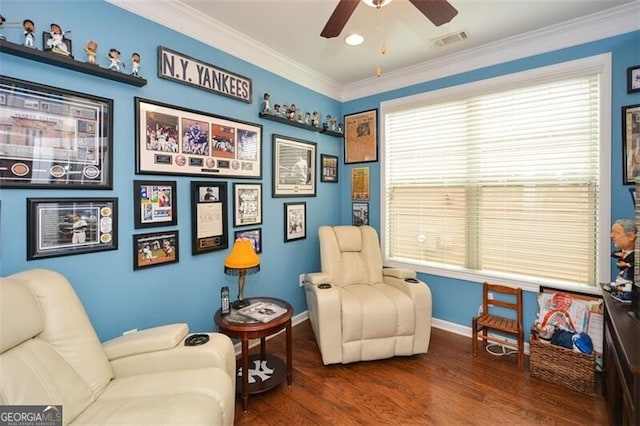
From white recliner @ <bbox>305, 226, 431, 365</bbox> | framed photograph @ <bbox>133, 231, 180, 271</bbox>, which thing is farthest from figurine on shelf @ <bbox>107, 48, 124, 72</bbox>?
white recliner @ <bbox>305, 226, 431, 365</bbox>

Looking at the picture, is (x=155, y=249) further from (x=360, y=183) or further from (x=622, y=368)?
(x=622, y=368)

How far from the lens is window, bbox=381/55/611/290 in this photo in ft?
7.69

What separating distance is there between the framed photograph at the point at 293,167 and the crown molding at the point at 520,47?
1083mm

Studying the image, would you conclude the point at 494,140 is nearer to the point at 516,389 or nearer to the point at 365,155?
the point at 365,155

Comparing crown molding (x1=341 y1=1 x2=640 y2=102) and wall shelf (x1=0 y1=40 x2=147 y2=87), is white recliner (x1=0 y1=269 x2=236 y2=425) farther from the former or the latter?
crown molding (x1=341 y1=1 x2=640 y2=102)

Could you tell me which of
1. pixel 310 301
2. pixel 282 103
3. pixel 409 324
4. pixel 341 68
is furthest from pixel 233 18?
pixel 409 324

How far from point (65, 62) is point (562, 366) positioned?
3609 millimetres

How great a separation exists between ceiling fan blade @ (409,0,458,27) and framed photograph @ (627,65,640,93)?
1665 millimetres

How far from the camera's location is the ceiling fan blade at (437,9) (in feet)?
4.63

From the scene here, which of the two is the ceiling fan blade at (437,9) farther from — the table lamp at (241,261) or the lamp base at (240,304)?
the lamp base at (240,304)

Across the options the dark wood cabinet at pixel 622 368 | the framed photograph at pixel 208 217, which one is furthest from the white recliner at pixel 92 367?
the dark wood cabinet at pixel 622 368

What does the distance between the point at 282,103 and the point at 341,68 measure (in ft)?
2.47

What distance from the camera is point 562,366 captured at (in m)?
2.11

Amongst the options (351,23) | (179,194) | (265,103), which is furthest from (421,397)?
(351,23)
